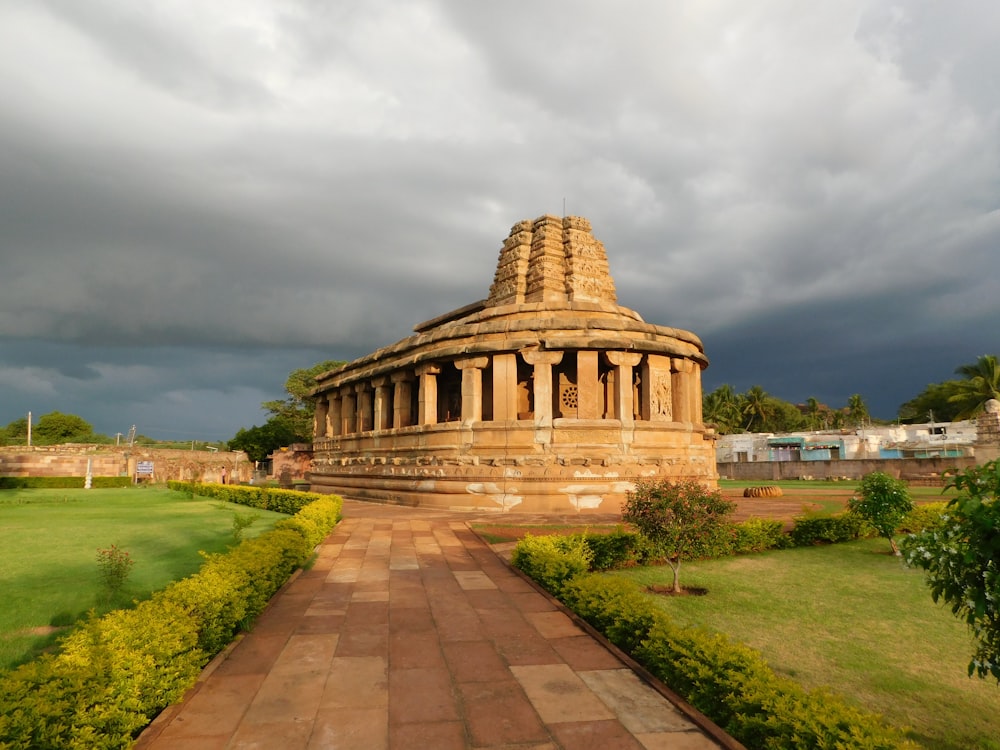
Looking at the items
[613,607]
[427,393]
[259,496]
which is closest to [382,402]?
[427,393]

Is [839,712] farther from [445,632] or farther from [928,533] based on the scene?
[445,632]

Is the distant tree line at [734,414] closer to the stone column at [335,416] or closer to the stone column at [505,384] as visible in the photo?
the stone column at [335,416]

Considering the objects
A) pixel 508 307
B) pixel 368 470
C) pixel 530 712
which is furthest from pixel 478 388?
pixel 530 712

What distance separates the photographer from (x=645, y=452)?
1783 cm

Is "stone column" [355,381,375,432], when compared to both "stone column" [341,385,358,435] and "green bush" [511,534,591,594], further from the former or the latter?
"green bush" [511,534,591,594]

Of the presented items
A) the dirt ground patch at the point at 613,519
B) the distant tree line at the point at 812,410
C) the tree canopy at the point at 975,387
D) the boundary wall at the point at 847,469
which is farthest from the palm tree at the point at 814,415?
the dirt ground patch at the point at 613,519

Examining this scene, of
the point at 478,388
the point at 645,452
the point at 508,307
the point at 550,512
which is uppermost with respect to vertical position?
the point at 508,307

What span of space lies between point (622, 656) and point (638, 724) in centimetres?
133

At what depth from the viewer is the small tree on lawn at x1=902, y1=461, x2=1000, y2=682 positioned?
3227mm

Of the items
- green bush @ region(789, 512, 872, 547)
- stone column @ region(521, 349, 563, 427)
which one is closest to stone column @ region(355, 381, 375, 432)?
stone column @ region(521, 349, 563, 427)

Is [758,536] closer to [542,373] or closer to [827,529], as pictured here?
[827,529]

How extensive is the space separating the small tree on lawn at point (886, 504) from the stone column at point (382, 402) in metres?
16.0

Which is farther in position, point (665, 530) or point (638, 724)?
point (665, 530)

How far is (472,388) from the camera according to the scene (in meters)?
18.6
